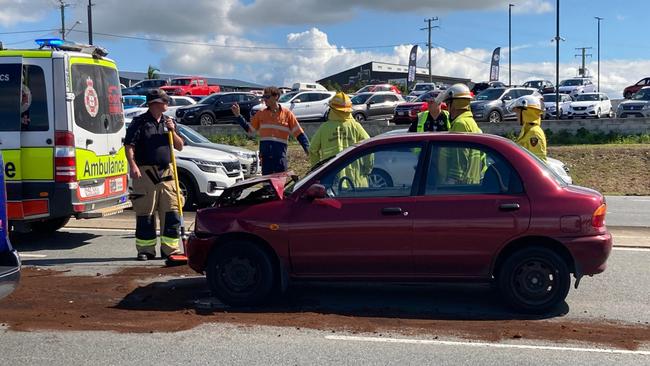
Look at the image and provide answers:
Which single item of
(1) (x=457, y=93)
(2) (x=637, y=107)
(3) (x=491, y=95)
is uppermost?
(3) (x=491, y=95)

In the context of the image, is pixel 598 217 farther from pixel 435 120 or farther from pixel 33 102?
pixel 33 102

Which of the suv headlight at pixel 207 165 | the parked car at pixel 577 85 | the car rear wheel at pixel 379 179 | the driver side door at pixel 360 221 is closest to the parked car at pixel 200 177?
the suv headlight at pixel 207 165

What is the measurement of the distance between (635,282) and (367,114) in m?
24.1

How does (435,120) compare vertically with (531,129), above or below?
above

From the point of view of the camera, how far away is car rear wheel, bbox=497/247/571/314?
5.96 meters

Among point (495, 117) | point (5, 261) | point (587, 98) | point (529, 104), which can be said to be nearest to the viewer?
point (5, 261)

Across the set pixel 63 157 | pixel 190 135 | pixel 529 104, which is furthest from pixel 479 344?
pixel 190 135

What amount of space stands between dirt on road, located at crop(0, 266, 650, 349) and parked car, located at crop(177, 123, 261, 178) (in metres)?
7.06

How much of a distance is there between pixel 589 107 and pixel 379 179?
2850 centimetres

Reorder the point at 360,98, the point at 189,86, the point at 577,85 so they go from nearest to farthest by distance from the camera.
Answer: the point at 360,98, the point at 189,86, the point at 577,85

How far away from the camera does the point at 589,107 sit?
32.1m

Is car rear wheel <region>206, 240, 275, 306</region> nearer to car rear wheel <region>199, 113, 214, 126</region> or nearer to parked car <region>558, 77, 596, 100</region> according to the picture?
car rear wheel <region>199, 113, 214, 126</region>

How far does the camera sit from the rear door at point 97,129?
29.2 ft

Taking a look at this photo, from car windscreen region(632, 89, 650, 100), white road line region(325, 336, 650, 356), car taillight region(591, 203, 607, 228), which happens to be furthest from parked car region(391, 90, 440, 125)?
white road line region(325, 336, 650, 356)
